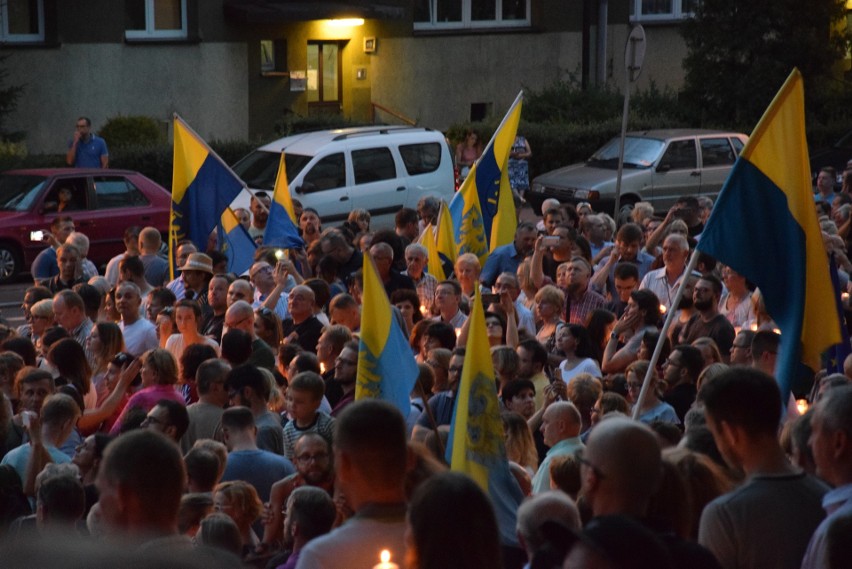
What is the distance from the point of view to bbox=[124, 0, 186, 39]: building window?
2683 centimetres

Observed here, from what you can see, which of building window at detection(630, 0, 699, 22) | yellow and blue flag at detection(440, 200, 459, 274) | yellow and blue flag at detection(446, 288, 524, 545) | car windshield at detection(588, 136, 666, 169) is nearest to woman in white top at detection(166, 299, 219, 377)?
yellow and blue flag at detection(440, 200, 459, 274)

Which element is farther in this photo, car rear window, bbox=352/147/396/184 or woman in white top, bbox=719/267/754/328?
car rear window, bbox=352/147/396/184

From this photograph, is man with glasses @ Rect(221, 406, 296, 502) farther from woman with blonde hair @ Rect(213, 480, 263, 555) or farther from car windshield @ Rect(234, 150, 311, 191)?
car windshield @ Rect(234, 150, 311, 191)

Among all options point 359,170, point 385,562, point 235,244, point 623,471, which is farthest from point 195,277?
point 359,170

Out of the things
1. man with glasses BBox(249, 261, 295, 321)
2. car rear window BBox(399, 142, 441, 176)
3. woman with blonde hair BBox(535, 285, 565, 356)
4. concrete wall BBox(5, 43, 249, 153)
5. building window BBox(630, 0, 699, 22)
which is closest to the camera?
woman with blonde hair BBox(535, 285, 565, 356)

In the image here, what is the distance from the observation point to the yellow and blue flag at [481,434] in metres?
5.86

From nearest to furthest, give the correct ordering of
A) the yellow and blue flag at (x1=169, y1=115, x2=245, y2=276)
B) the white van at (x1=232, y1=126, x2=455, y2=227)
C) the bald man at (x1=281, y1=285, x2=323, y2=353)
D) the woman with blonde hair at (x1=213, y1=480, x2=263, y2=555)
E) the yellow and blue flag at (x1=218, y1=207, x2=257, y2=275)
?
1. the woman with blonde hair at (x1=213, y1=480, x2=263, y2=555)
2. the bald man at (x1=281, y1=285, x2=323, y2=353)
3. the yellow and blue flag at (x1=169, y1=115, x2=245, y2=276)
4. the yellow and blue flag at (x1=218, y1=207, x2=257, y2=275)
5. the white van at (x1=232, y1=126, x2=455, y2=227)

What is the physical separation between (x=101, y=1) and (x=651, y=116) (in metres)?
11.4

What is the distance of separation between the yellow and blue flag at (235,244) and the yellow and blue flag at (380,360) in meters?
5.37

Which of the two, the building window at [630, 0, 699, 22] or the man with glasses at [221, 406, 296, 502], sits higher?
the building window at [630, 0, 699, 22]

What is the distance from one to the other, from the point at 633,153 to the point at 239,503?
17.2m

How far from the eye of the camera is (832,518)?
3.70 m

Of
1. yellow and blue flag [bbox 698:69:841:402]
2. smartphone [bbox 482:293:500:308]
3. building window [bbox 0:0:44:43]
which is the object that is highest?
building window [bbox 0:0:44:43]

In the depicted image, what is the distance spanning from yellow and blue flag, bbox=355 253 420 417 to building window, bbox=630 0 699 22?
27.2 m
